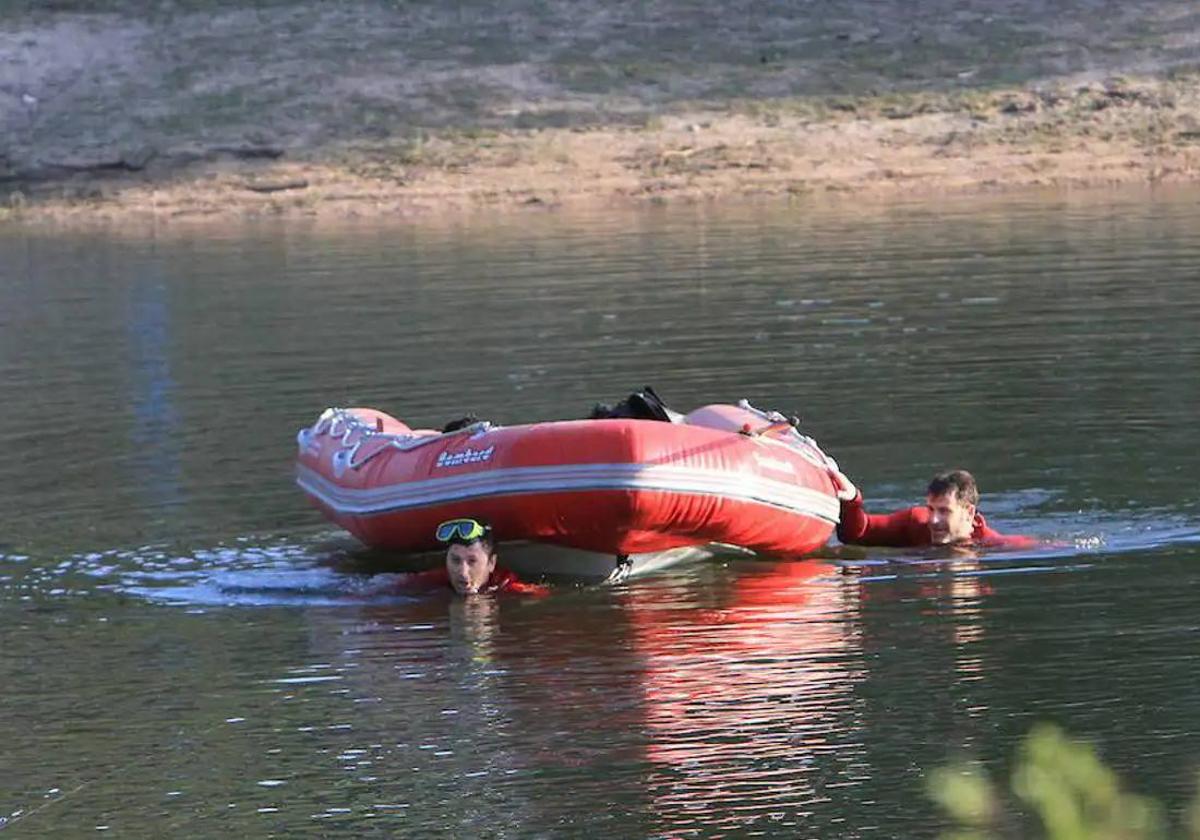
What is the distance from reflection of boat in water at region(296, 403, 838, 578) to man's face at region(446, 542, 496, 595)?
146 millimetres

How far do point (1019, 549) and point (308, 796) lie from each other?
4393mm

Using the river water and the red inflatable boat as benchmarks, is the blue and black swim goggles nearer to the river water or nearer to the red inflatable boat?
the red inflatable boat

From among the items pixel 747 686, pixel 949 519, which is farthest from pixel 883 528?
pixel 747 686

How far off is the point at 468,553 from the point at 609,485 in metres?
0.73

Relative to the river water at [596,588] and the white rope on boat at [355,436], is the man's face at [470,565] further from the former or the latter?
the white rope on boat at [355,436]

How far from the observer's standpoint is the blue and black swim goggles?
9.63 m

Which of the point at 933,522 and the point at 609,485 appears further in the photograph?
the point at 933,522

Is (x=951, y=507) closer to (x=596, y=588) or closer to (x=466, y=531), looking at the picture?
(x=596, y=588)

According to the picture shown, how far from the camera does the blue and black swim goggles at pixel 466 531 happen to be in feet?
31.6

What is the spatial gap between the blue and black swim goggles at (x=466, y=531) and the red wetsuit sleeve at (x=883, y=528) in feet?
5.88

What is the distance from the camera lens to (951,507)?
10148 millimetres

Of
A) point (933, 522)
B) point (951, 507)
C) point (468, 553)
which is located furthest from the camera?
point (933, 522)

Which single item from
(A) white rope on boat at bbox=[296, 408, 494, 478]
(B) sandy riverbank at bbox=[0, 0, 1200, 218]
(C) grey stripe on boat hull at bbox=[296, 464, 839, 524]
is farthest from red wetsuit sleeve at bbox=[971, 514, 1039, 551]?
(B) sandy riverbank at bbox=[0, 0, 1200, 218]

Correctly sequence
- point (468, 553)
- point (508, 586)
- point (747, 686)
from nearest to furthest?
point (747, 686) < point (468, 553) < point (508, 586)
